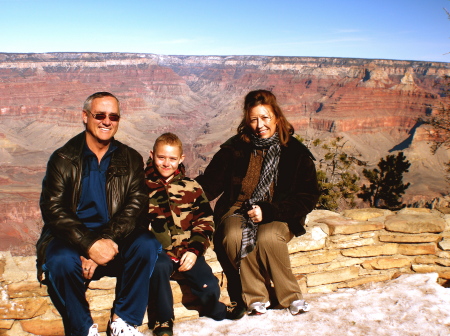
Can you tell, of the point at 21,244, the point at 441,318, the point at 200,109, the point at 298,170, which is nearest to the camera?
the point at 441,318

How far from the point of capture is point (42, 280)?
8.39 feet

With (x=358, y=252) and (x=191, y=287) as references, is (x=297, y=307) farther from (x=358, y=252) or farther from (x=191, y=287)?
(x=358, y=252)

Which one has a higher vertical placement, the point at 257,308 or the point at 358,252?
the point at 358,252

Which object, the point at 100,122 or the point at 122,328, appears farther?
the point at 100,122

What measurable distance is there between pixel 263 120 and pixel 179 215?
1028 mm

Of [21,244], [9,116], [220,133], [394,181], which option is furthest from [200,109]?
[394,181]

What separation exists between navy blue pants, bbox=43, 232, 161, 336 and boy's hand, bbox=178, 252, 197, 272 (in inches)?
7.7

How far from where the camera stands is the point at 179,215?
2756 mm

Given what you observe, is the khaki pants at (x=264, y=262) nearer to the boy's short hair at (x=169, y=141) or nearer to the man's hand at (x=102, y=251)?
the boy's short hair at (x=169, y=141)

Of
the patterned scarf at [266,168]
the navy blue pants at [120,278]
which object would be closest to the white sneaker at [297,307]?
the patterned scarf at [266,168]

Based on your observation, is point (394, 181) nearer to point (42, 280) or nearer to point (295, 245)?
point (295, 245)

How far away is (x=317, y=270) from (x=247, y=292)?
2.84 ft

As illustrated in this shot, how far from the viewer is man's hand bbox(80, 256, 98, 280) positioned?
236cm

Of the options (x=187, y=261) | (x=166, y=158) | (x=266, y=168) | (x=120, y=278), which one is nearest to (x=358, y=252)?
(x=266, y=168)
